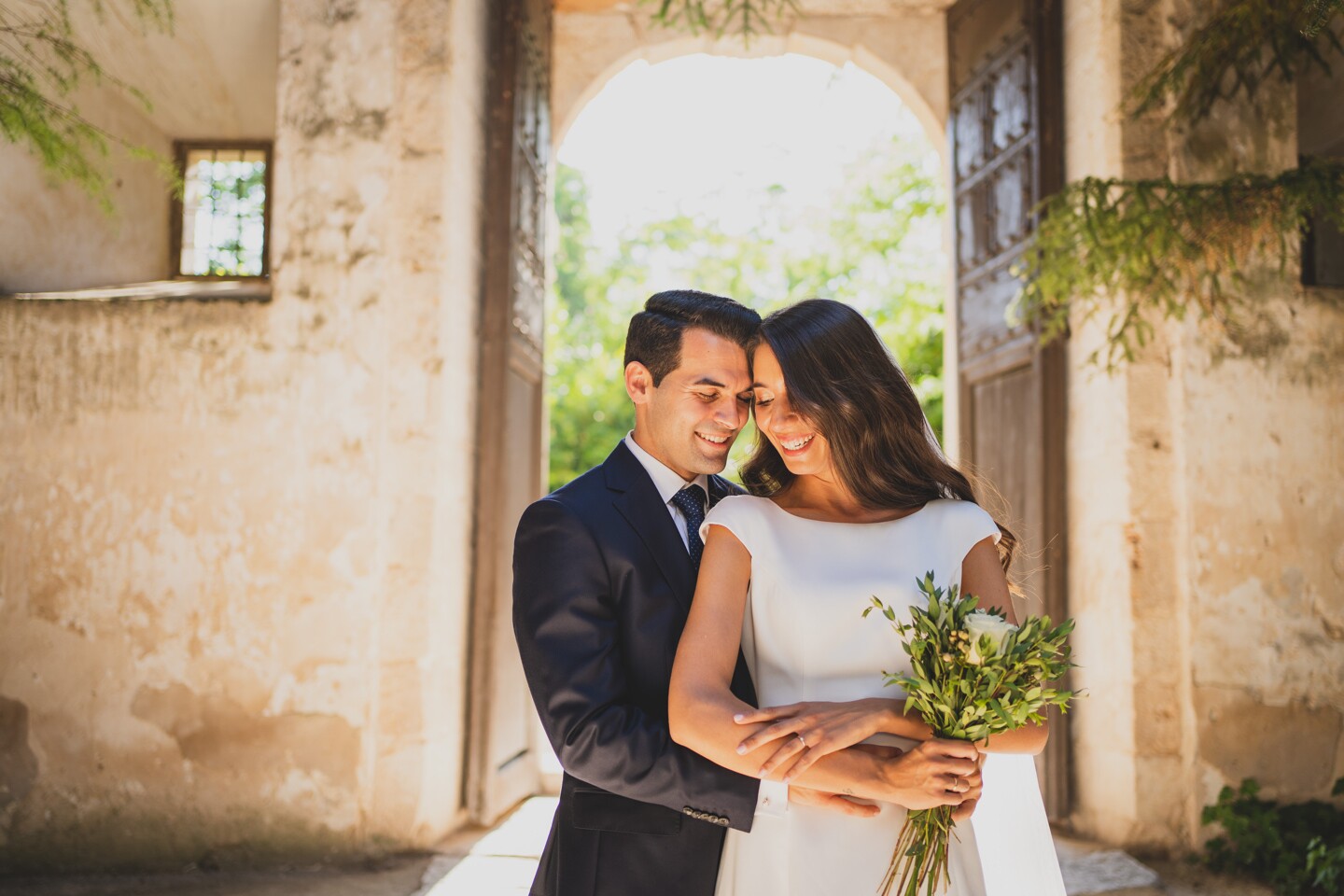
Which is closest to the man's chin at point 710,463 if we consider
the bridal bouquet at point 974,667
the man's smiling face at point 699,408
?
the man's smiling face at point 699,408

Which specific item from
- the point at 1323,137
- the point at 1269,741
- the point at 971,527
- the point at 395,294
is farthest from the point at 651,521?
the point at 1323,137

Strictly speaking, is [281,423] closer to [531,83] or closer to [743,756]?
[531,83]

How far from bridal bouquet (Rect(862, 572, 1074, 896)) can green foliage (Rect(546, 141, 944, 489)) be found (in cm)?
1058

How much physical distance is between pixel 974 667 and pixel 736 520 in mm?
575

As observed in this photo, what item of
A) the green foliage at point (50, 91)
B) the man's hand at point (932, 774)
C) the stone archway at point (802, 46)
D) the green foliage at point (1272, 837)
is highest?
the stone archway at point (802, 46)

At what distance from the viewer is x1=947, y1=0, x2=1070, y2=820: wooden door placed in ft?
18.3

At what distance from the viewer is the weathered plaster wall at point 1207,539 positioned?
504 cm

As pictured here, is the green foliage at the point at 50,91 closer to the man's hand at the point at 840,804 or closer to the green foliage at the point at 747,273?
the man's hand at the point at 840,804

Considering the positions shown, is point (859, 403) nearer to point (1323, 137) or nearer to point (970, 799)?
point (970, 799)

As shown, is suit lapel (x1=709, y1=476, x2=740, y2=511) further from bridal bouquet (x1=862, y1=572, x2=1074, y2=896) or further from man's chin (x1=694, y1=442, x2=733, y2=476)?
bridal bouquet (x1=862, y1=572, x2=1074, y2=896)

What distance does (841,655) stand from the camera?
214 centimetres

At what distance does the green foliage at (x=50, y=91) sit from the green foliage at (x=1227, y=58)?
14.6 ft

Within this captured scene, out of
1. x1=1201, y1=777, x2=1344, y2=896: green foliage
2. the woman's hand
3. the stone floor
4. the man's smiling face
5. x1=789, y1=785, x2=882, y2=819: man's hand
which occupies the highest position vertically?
the man's smiling face

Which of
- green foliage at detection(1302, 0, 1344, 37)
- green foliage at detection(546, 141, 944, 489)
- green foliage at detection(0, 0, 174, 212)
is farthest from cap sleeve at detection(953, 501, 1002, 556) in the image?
green foliage at detection(546, 141, 944, 489)
